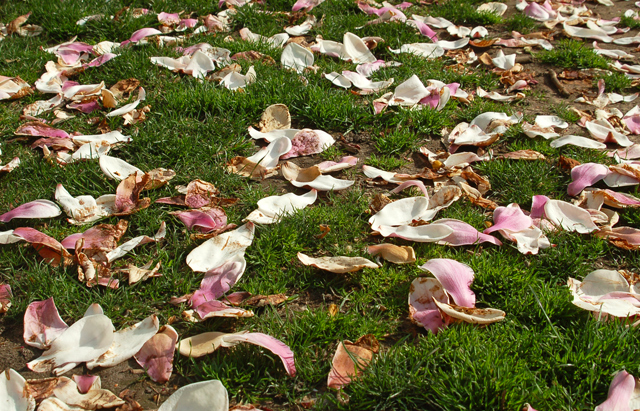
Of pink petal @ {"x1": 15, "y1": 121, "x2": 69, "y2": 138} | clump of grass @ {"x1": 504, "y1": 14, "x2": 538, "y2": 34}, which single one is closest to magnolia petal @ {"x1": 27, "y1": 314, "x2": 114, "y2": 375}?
pink petal @ {"x1": 15, "y1": 121, "x2": 69, "y2": 138}

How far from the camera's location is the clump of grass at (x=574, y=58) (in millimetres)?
3691

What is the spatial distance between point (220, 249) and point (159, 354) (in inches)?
21.6

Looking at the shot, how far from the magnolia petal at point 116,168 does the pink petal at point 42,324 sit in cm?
81

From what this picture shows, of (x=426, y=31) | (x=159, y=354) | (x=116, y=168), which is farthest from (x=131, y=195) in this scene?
(x=426, y=31)

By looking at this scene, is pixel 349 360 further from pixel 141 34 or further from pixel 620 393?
pixel 141 34

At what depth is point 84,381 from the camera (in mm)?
1691

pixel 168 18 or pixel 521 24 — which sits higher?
pixel 168 18

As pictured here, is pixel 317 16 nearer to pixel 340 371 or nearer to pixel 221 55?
pixel 221 55

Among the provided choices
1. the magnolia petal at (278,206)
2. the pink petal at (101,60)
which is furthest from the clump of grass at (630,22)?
the pink petal at (101,60)

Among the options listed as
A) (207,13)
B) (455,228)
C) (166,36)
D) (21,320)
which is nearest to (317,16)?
Result: (207,13)

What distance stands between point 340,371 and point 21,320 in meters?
1.24

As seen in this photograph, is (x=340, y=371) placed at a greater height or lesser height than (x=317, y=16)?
lesser

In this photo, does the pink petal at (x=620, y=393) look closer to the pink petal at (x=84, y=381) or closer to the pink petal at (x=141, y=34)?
the pink petal at (x=84, y=381)

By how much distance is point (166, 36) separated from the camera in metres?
3.92
